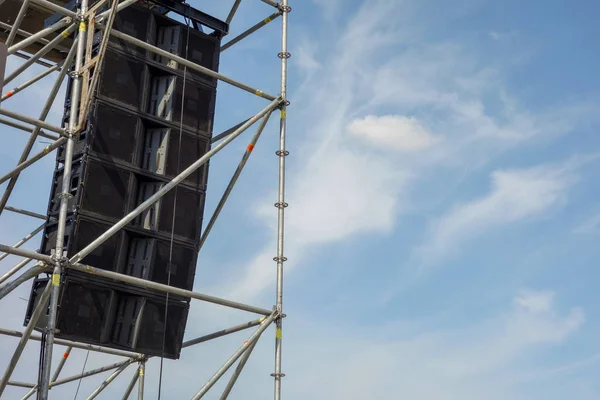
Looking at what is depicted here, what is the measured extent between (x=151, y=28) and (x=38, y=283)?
432 centimetres

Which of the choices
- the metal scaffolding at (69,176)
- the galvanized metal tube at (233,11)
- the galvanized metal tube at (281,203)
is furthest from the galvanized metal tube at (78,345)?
the galvanized metal tube at (233,11)

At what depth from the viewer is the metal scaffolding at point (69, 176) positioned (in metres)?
11.1

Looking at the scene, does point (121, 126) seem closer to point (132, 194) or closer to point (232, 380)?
point (132, 194)

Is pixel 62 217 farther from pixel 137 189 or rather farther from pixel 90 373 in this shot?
pixel 90 373

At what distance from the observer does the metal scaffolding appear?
36.3 feet

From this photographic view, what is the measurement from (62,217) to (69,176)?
0.57 meters

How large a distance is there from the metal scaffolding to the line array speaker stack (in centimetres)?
31

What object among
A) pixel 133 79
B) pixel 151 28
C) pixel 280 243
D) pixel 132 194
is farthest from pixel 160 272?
pixel 151 28

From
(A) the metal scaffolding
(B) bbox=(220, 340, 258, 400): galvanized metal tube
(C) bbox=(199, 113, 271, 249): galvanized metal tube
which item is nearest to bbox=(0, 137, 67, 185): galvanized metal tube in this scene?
(A) the metal scaffolding

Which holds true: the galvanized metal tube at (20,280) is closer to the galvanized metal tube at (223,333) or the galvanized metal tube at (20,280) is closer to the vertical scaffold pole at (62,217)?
the vertical scaffold pole at (62,217)

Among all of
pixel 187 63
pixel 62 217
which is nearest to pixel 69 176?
pixel 62 217

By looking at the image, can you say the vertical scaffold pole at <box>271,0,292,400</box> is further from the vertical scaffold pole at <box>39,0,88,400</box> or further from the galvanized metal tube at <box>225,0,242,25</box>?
the vertical scaffold pole at <box>39,0,88,400</box>

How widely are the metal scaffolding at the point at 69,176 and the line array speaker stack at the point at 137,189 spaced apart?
309 millimetres

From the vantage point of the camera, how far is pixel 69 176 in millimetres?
11430
